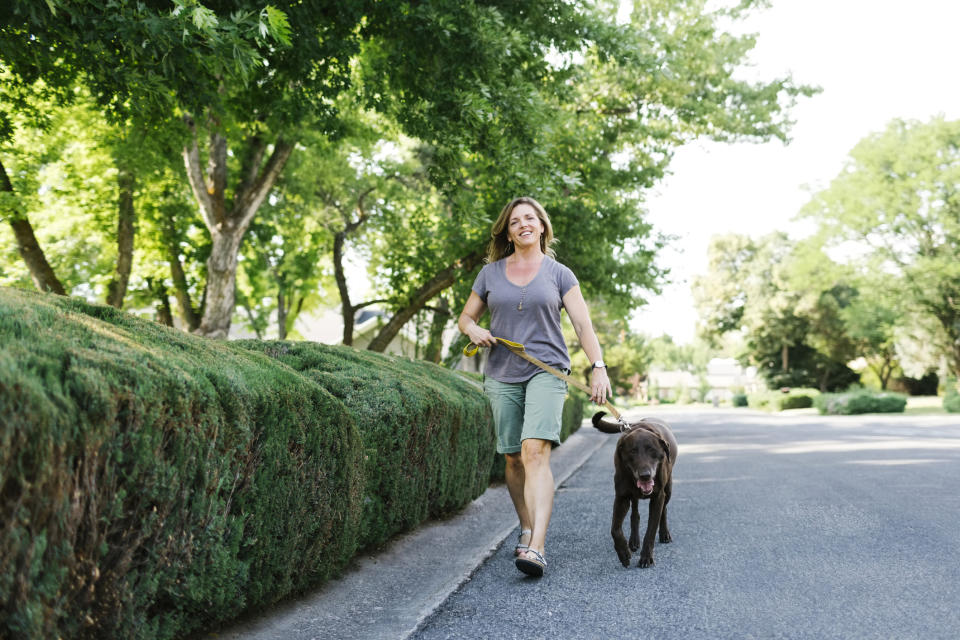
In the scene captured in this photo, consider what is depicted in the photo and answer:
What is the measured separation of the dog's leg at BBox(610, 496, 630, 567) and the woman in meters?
0.47

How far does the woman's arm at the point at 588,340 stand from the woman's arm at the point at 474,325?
21.8 inches

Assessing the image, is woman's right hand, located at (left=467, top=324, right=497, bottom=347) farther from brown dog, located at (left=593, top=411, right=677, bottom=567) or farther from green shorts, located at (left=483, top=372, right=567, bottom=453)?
brown dog, located at (left=593, top=411, right=677, bottom=567)

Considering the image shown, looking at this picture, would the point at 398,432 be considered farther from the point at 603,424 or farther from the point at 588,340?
the point at 603,424

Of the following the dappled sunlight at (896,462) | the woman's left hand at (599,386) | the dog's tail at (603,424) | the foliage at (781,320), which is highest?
the foliage at (781,320)

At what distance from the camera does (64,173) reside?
1886 centimetres

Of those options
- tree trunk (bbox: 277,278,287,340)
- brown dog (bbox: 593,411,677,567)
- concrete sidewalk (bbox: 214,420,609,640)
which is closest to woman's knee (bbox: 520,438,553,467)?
brown dog (bbox: 593,411,677,567)

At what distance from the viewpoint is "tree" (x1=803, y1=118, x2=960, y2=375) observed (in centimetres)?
3806

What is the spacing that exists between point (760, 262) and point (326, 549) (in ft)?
214

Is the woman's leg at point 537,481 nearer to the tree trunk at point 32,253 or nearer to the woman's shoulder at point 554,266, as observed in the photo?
the woman's shoulder at point 554,266

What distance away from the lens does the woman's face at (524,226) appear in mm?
5055

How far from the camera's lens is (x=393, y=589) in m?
4.39

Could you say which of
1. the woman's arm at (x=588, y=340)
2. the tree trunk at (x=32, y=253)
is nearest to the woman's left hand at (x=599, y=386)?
the woman's arm at (x=588, y=340)

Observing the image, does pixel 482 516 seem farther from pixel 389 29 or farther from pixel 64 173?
pixel 64 173

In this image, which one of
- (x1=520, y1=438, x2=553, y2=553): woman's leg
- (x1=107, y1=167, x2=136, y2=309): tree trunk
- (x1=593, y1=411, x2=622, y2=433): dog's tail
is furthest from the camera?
(x1=107, y1=167, x2=136, y2=309): tree trunk
